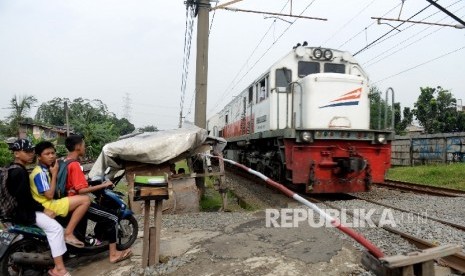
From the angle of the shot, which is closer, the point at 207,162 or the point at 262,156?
the point at 207,162

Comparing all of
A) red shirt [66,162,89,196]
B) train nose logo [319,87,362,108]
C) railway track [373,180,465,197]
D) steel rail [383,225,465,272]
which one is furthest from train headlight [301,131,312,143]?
red shirt [66,162,89,196]

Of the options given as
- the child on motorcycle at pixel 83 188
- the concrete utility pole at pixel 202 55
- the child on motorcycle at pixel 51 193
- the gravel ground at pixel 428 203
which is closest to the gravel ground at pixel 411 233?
the gravel ground at pixel 428 203

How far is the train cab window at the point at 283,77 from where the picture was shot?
33.1 ft

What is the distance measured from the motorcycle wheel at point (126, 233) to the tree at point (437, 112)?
1263 inches

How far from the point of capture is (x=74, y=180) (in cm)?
440

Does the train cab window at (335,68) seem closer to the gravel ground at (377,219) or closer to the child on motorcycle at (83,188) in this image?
the gravel ground at (377,219)

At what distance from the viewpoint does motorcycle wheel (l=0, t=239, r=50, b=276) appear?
410 cm

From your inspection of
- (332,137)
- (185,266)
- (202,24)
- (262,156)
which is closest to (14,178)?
(185,266)

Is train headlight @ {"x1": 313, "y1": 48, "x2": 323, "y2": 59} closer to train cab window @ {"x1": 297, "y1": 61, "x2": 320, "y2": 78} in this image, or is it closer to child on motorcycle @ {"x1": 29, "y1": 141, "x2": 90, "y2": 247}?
train cab window @ {"x1": 297, "y1": 61, "x2": 320, "y2": 78}

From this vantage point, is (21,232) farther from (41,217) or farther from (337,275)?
(337,275)

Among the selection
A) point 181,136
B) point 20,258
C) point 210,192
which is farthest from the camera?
point 210,192

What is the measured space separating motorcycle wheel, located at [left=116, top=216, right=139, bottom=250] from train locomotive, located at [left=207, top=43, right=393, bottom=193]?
4257 millimetres

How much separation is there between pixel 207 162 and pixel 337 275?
16.9 ft

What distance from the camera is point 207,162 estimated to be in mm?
8641
